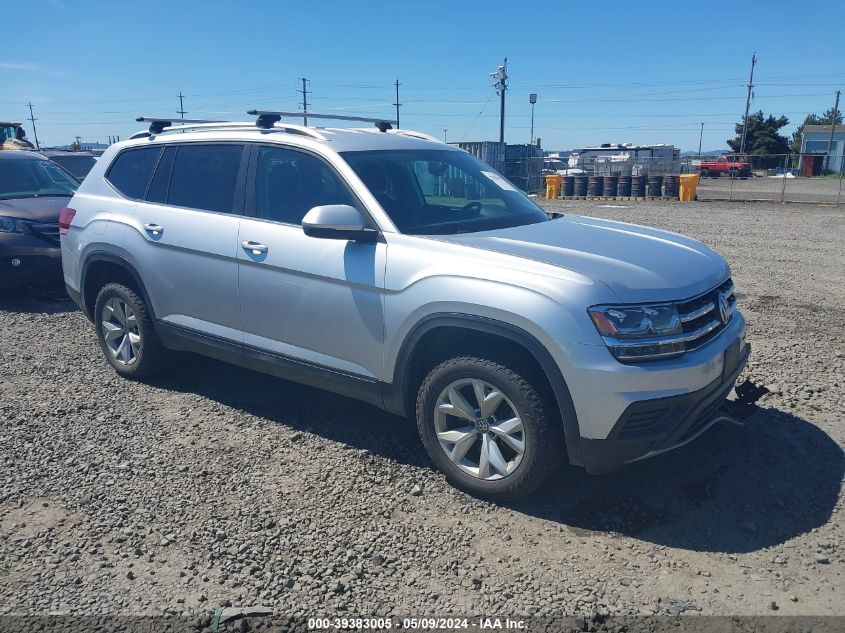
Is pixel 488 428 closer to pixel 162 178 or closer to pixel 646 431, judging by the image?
pixel 646 431

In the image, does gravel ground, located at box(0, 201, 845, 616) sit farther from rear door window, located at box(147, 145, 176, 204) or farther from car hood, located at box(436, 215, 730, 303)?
rear door window, located at box(147, 145, 176, 204)

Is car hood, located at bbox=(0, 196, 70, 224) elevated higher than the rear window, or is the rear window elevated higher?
the rear window

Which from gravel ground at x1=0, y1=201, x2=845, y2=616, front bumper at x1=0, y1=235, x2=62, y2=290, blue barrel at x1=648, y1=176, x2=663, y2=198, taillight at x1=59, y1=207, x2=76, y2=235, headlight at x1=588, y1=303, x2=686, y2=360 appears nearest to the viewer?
gravel ground at x1=0, y1=201, x2=845, y2=616

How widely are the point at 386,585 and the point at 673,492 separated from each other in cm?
172

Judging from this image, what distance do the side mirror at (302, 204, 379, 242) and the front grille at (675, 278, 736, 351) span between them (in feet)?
5.60

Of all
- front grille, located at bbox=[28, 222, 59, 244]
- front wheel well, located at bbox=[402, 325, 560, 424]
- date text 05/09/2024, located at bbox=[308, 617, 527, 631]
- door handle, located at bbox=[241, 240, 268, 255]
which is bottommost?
date text 05/09/2024, located at bbox=[308, 617, 527, 631]

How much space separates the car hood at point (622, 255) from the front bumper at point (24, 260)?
6.20 m

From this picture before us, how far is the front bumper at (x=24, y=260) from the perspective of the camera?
8180 millimetres

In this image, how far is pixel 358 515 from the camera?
371 centimetres

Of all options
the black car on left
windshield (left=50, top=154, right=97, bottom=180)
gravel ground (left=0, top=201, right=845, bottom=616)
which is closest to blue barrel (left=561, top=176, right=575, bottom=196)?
windshield (left=50, top=154, right=97, bottom=180)

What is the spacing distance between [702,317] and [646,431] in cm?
70

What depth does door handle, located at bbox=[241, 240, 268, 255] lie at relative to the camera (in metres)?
4.45

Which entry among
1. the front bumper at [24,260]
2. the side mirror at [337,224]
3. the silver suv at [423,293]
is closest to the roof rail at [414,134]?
the silver suv at [423,293]

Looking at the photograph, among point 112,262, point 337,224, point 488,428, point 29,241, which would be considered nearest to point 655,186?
point 29,241
